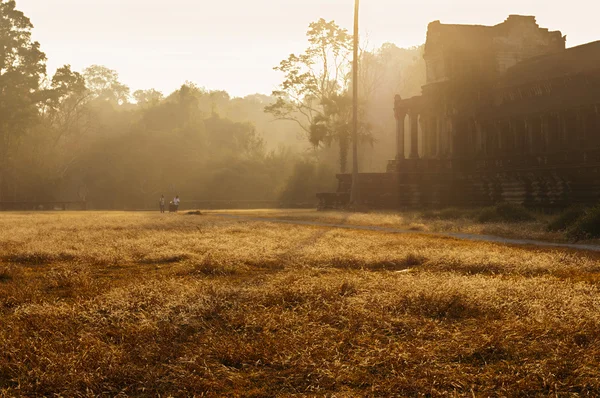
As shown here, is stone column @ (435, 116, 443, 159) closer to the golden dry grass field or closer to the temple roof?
the temple roof

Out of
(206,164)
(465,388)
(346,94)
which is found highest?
(346,94)

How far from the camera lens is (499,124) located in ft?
114

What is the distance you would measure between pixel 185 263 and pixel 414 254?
142 inches

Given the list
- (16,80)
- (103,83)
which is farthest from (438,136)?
(103,83)

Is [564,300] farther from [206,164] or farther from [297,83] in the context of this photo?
[206,164]

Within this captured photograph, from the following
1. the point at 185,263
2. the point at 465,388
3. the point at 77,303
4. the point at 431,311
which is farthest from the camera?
the point at 185,263

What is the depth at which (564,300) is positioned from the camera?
6.04 metres

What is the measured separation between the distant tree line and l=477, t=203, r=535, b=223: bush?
29208 millimetres

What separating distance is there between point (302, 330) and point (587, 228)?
465 inches

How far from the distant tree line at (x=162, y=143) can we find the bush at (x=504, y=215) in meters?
29.2

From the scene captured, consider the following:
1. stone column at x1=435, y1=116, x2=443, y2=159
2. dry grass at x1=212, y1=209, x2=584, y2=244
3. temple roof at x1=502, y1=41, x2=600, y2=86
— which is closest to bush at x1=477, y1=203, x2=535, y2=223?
dry grass at x1=212, y1=209, x2=584, y2=244

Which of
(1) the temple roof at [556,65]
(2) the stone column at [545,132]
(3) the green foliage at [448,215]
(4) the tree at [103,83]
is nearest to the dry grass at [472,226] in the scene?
(3) the green foliage at [448,215]

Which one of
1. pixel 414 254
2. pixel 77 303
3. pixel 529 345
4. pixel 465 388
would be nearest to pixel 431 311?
pixel 529 345

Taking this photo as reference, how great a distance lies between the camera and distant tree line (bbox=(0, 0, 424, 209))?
5181 cm
